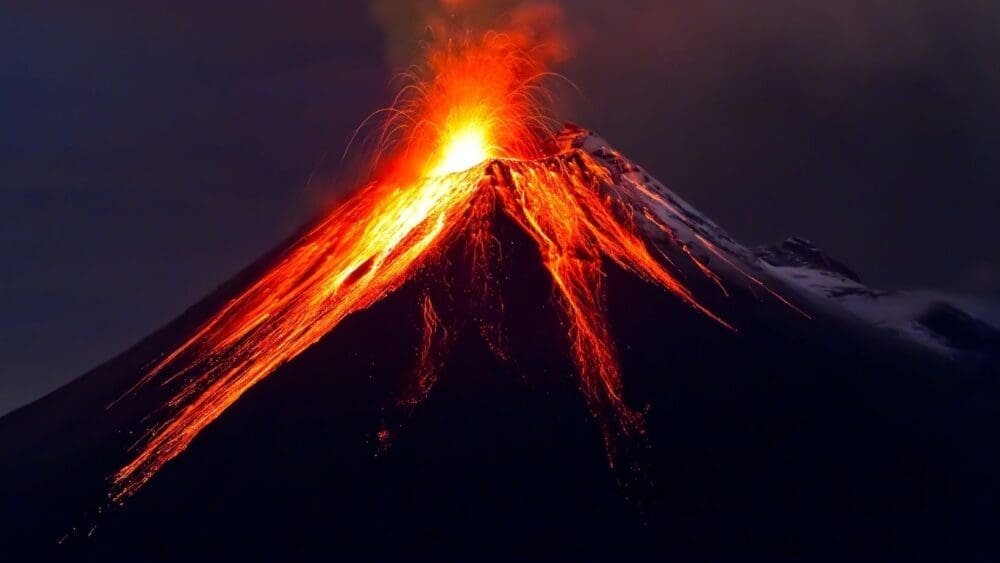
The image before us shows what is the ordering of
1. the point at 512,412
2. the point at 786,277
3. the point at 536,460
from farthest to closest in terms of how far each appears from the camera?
the point at 786,277, the point at 512,412, the point at 536,460

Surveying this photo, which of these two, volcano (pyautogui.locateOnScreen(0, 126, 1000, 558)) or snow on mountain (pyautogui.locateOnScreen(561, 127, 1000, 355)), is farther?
snow on mountain (pyautogui.locateOnScreen(561, 127, 1000, 355))

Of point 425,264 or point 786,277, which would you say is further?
point 786,277

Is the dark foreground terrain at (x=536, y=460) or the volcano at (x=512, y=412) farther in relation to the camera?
the volcano at (x=512, y=412)

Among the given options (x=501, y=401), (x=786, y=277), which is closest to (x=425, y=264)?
(x=501, y=401)

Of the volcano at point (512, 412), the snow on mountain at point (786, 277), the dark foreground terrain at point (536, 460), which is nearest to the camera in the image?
the dark foreground terrain at point (536, 460)

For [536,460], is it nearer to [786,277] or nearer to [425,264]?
[425,264]

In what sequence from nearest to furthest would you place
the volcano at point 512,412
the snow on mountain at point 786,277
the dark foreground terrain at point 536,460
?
1. the dark foreground terrain at point 536,460
2. the volcano at point 512,412
3. the snow on mountain at point 786,277
